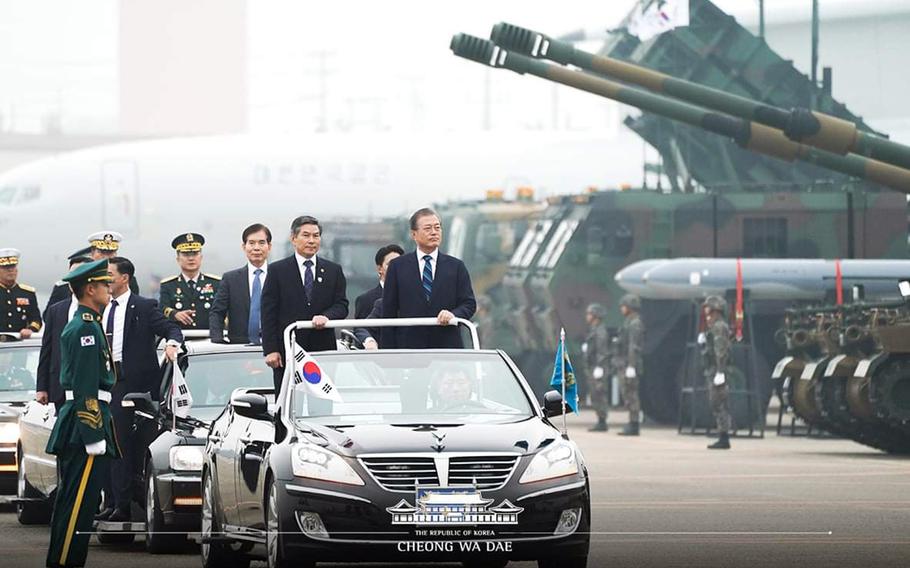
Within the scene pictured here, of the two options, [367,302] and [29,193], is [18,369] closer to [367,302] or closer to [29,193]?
[367,302]

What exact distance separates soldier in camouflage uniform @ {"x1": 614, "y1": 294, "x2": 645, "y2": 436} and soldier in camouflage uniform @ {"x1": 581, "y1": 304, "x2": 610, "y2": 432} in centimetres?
21

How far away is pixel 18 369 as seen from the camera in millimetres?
16359

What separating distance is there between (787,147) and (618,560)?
52.5ft

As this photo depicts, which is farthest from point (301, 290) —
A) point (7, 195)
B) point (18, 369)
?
point (7, 195)

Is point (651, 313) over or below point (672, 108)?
below

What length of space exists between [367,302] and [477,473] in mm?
5460

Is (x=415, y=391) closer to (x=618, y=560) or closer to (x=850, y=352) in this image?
(x=618, y=560)

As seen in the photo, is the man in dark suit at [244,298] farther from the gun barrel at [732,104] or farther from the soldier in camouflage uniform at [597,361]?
the soldier in camouflage uniform at [597,361]

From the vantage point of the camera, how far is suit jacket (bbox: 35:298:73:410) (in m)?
12.8

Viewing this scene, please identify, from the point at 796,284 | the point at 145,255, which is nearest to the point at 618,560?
the point at 796,284

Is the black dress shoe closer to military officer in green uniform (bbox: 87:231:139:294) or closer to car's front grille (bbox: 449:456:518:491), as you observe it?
military officer in green uniform (bbox: 87:231:139:294)

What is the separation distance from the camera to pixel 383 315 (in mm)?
12977

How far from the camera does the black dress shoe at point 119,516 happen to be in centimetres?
1298

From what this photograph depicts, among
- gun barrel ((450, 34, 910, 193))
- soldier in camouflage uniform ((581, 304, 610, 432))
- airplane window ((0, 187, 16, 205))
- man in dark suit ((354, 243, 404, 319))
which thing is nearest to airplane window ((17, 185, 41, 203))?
airplane window ((0, 187, 16, 205))
